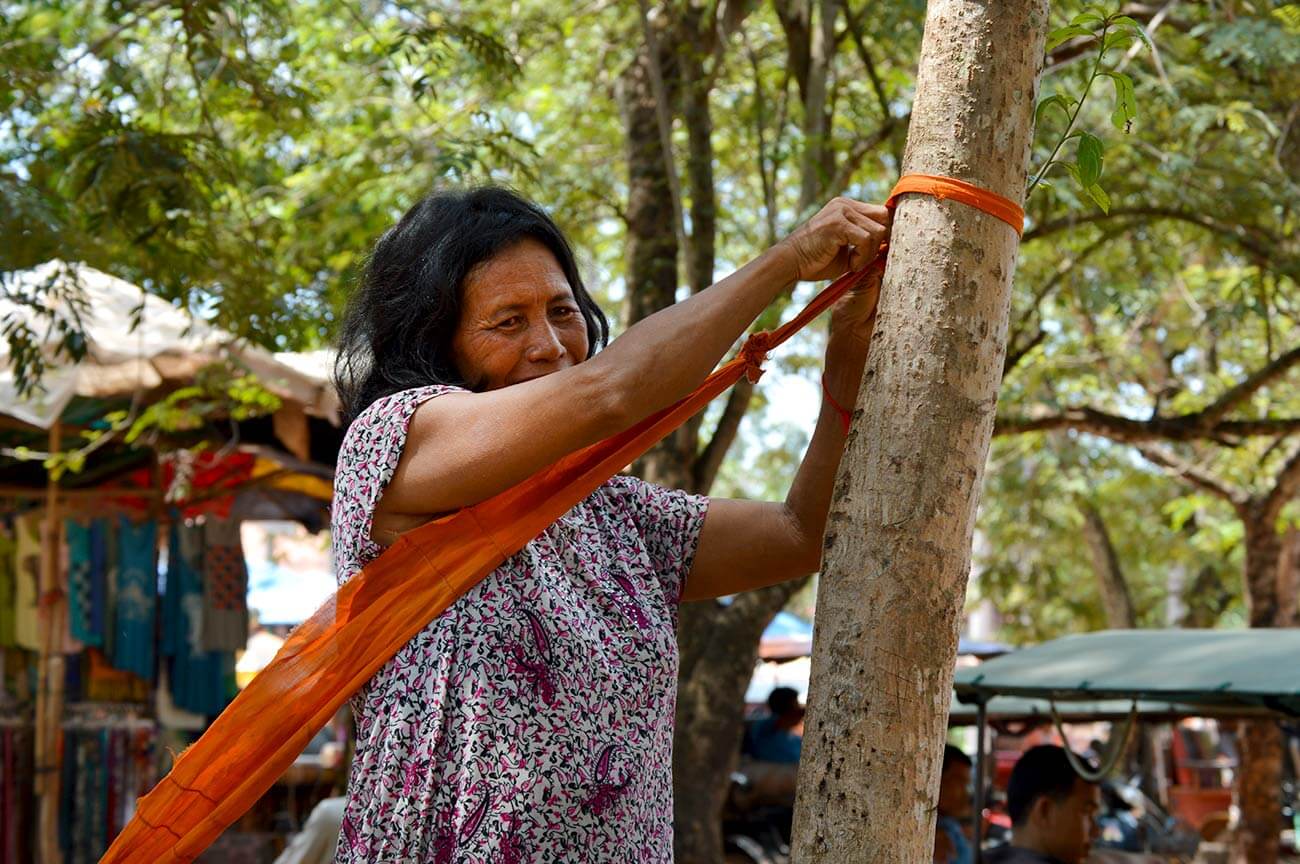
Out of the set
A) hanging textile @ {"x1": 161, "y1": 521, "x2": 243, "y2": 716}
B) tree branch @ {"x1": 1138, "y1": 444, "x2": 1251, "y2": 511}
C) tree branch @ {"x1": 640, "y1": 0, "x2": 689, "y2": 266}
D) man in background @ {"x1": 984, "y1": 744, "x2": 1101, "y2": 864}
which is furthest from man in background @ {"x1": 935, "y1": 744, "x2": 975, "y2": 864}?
hanging textile @ {"x1": 161, "y1": 521, "x2": 243, "y2": 716}

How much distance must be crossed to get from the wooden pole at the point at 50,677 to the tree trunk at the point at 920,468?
5990 millimetres

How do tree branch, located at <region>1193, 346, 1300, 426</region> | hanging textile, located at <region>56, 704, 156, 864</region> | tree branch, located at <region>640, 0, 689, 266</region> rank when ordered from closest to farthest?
tree branch, located at <region>640, 0, 689, 266</region>
hanging textile, located at <region>56, 704, 156, 864</region>
tree branch, located at <region>1193, 346, 1300, 426</region>

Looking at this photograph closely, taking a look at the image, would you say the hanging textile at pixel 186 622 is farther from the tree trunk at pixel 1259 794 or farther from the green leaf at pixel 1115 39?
the green leaf at pixel 1115 39

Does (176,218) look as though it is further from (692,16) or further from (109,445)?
(692,16)

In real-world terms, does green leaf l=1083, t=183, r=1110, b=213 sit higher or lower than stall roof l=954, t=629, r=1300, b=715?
higher

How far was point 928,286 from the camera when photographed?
6.39ft

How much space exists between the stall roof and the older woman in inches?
151

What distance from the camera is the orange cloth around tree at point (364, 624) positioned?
2062mm

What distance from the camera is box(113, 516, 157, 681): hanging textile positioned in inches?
300

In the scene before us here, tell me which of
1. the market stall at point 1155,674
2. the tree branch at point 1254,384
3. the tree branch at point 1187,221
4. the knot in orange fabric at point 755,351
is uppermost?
the tree branch at point 1187,221

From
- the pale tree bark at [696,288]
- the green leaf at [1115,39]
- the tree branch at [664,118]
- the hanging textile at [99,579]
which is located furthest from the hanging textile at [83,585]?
the green leaf at [1115,39]

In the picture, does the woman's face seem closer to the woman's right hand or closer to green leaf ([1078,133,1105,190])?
the woman's right hand

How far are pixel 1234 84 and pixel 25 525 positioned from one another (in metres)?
6.98

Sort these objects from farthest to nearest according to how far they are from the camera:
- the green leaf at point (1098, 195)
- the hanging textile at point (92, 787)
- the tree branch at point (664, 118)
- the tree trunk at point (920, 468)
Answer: the hanging textile at point (92, 787)
the tree branch at point (664, 118)
the green leaf at point (1098, 195)
the tree trunk at point (920, 468)
